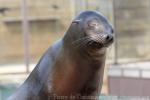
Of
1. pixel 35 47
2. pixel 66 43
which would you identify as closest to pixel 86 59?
pixel 66 43

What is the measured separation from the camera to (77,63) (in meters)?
2.46

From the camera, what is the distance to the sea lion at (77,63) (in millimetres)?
2361

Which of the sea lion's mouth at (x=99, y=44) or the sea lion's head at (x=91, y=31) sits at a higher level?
the sea lion's head at (x=91, y=31)

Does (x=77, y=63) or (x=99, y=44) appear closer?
(x=99, y=44)

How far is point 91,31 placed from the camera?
2.38 metres

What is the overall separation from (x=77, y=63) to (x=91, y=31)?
175 millimetres

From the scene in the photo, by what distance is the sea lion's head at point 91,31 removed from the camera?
2.31m

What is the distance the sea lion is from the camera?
2361mm

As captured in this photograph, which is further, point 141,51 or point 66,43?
point 141,51

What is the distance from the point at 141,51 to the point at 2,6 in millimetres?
2696

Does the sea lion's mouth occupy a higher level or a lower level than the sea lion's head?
lower

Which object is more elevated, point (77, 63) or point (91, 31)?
point (91, 31)

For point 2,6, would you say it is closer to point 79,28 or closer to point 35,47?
point 35,47

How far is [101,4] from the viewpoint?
801cm
